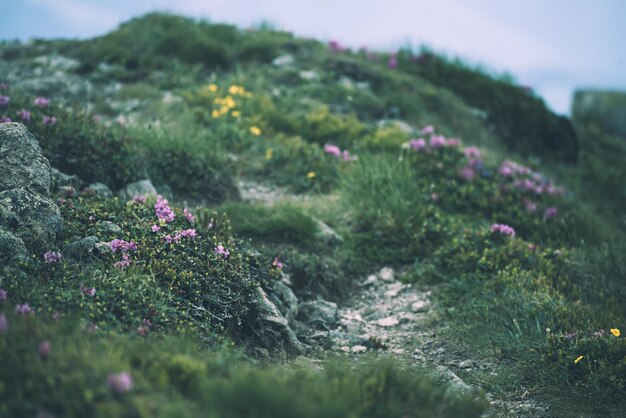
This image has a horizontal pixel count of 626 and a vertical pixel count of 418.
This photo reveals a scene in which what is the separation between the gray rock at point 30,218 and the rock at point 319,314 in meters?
2.43

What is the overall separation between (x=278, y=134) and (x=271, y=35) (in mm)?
6766

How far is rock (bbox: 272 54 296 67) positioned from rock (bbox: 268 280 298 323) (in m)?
8.79

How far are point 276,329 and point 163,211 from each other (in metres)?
1.52

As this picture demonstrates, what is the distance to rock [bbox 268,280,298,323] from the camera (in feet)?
17.1

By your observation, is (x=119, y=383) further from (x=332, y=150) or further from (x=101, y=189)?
(x=332, y=150)

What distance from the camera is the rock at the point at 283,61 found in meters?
13.2

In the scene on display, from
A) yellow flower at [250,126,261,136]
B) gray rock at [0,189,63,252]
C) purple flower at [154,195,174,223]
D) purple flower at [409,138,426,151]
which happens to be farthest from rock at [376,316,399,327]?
yellow flower at [250,126,261,136]

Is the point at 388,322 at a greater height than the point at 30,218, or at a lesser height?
lesser

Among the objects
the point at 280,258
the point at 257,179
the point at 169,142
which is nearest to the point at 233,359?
the point at 280,258

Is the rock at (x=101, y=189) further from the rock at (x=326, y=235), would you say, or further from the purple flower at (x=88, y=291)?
the rock at (x=326, y=235)

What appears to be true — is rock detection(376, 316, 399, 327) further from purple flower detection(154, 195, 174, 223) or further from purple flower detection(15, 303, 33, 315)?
purple flower detection(15, 303, 33, 315)

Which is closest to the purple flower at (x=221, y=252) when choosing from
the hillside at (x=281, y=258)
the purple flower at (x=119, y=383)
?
the hillside at (x=281, y=258)

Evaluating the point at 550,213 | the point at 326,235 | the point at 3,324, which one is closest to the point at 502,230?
the point at 550,213

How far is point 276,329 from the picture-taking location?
476 centimetres
